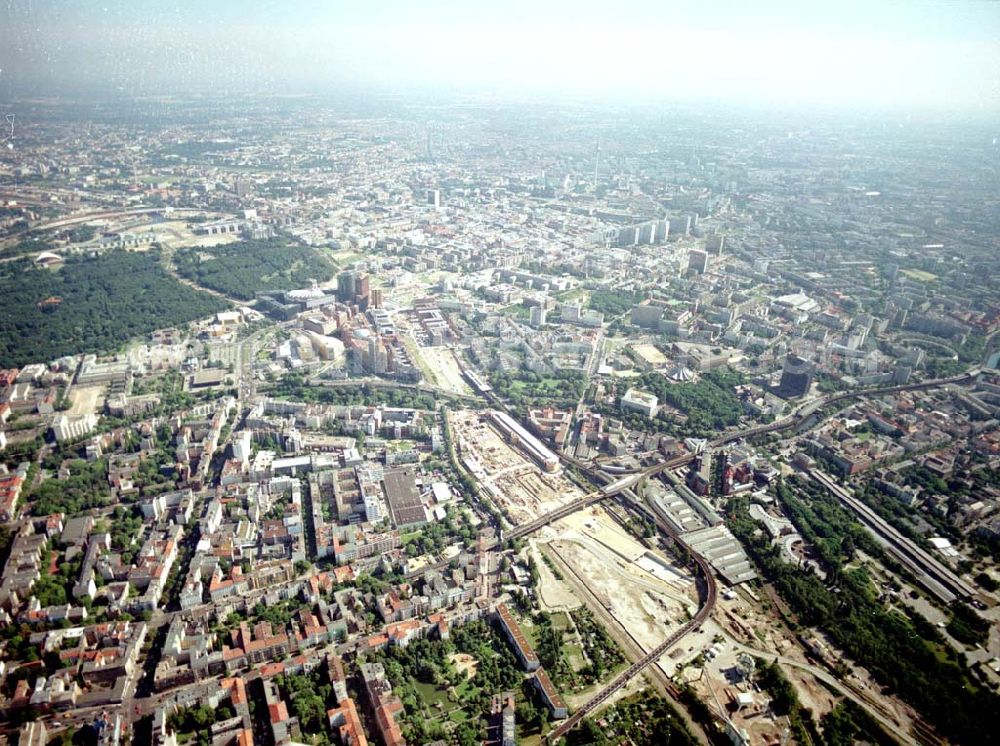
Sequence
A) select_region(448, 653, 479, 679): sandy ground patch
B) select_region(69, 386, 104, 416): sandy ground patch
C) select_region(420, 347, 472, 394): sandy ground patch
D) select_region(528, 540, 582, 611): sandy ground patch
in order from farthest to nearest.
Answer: select_region(420, 347, 472, 394): sandy ground patch
select_region(69, 386, 104, 416): sandy ground patch
select_region(528, 540, 582, 611): sandy ground patch
select_region(448, 653, 479, 679): sandy ground patch

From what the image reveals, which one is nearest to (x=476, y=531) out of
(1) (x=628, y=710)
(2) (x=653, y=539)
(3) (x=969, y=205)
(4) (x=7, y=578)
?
(2) (x=653, y=539)

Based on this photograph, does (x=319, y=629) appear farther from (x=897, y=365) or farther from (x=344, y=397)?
(x=897, y=365)

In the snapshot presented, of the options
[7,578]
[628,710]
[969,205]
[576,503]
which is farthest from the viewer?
[969,205]

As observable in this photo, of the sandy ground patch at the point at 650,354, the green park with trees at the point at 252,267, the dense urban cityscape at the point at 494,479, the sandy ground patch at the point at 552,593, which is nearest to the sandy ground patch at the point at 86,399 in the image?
the dense urban cityscape at the point at 494,479

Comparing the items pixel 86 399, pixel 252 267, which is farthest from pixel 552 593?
pixel 252 267

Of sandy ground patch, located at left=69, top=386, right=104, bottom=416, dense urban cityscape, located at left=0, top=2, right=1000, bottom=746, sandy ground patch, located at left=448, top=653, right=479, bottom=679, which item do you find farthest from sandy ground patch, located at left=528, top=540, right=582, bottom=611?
sandy ground patch, located at left=69, top=386, right=104, bottom=416

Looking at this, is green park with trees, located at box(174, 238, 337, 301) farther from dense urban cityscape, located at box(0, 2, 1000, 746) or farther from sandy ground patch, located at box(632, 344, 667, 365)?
sandy ground patch, located at box(632, 344, 667, 365)

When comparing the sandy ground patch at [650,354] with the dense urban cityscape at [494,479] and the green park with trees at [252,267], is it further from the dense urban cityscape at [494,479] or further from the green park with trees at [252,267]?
the green park with trees at [252,267]
